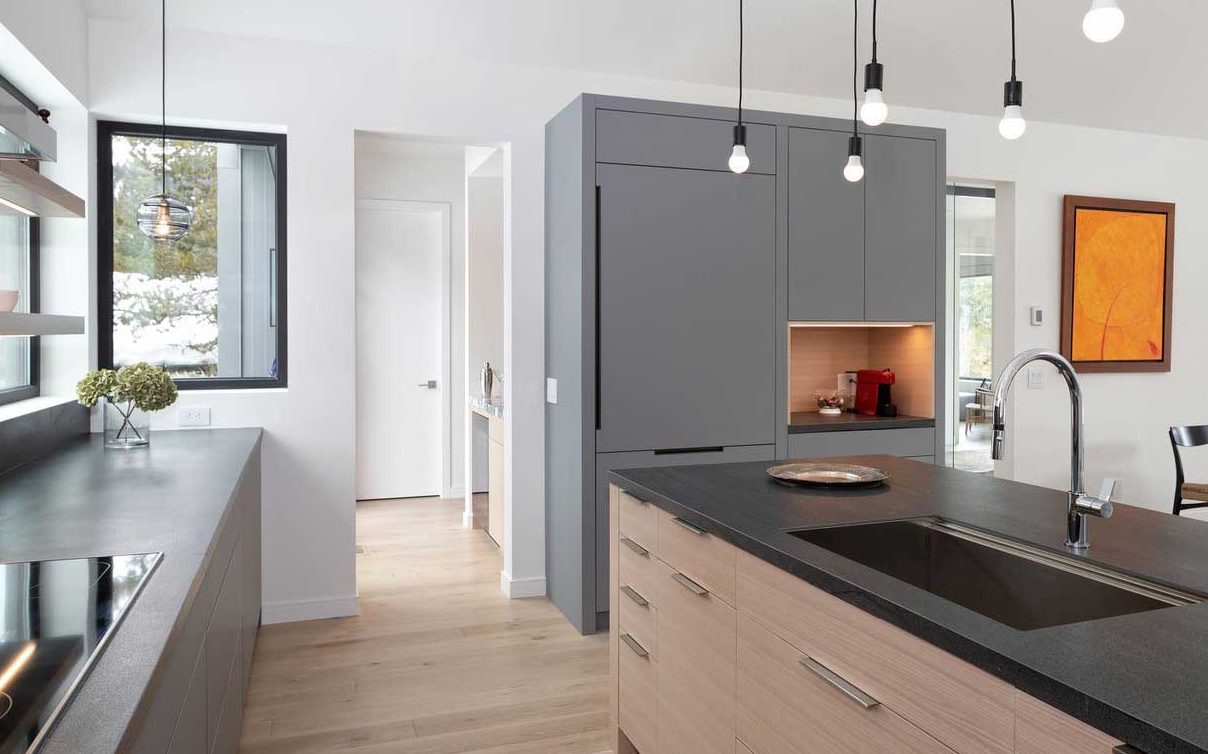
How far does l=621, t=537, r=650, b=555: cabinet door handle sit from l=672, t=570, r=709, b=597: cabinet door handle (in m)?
0.21

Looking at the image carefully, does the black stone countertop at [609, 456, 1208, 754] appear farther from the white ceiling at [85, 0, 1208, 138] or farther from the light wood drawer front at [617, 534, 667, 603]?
the white ceiling at [85, 0, 1208, 138]

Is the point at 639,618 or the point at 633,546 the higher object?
the point at 633,546

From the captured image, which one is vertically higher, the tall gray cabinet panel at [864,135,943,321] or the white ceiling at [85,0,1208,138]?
the white ceiling at [85,0,1208,138]

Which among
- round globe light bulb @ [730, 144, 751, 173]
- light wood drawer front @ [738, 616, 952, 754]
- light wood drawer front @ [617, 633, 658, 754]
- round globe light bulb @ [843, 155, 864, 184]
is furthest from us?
round globe light bulb @ [730, 144, 751, 173]

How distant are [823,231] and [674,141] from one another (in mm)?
865

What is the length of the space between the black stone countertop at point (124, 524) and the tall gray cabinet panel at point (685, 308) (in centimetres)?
157

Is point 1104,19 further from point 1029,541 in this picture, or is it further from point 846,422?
point 846,422

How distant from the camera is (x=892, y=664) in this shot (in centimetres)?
135

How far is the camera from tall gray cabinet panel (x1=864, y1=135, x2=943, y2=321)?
421cm

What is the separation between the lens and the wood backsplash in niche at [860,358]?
4445 millimetres

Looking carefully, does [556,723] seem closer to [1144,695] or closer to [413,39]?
[1144,695]

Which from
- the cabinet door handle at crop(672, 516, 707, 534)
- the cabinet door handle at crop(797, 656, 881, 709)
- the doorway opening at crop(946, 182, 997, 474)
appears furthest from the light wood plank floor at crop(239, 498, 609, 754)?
the doorway opening at crop(946, 182, 997, 474)

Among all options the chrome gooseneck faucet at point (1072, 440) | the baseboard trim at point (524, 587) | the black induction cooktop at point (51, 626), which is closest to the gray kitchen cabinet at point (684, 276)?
the baseboard trim at point (524, 587)

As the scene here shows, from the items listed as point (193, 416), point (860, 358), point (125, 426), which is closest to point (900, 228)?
point (860, 358)
